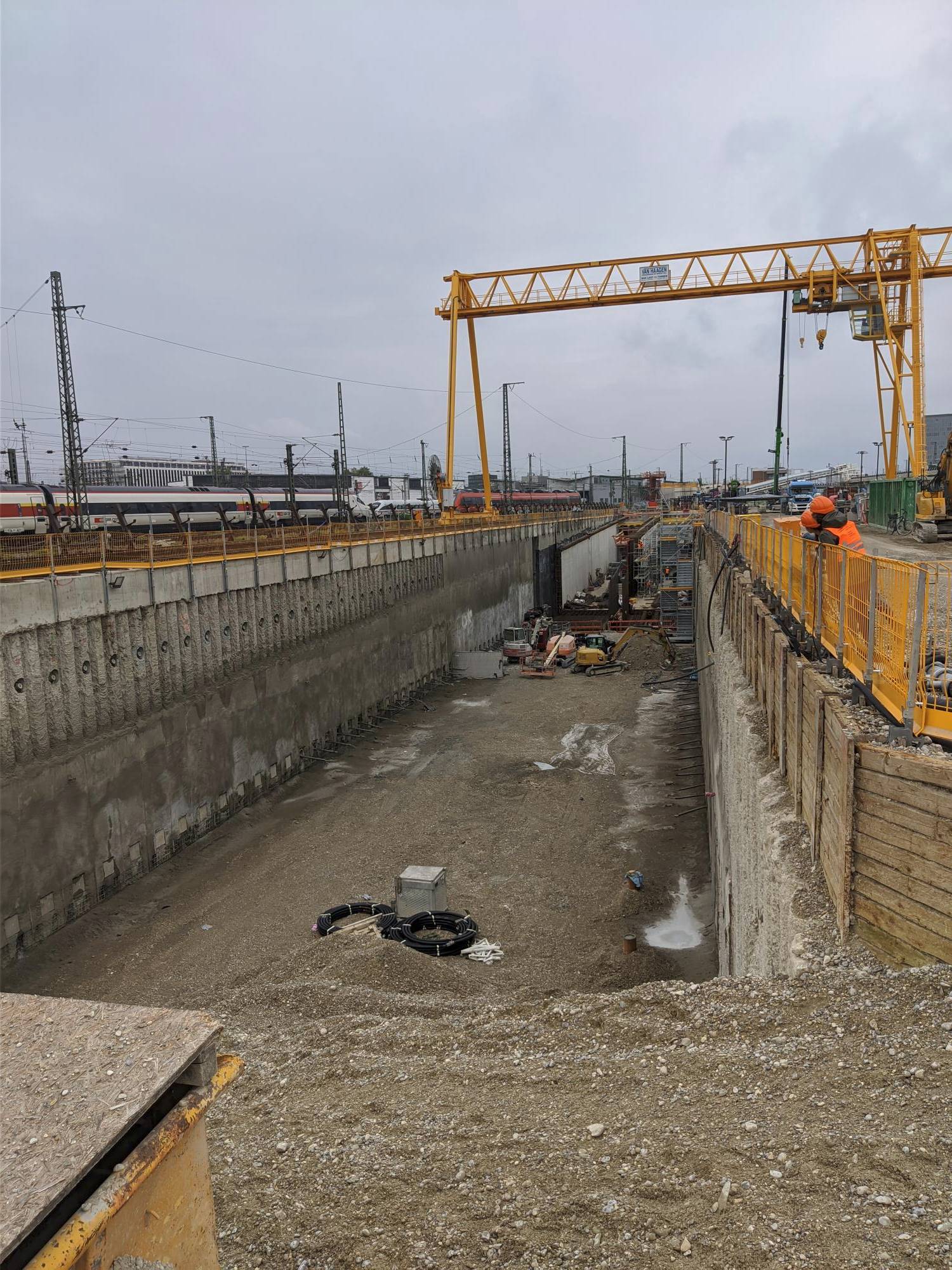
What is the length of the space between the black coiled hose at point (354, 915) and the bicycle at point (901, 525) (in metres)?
21.3

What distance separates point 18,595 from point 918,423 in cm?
3211

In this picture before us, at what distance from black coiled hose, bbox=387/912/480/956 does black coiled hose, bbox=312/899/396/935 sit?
0.77 ft

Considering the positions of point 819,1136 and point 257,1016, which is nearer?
point 819,1136

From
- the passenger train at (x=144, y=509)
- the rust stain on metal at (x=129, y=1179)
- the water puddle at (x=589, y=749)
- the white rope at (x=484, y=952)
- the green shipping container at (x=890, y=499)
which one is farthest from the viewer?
the green shipping container at (x=890, y=499)

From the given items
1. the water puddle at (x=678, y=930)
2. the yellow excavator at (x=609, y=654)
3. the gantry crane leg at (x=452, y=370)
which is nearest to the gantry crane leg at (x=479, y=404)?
the gantry crane leg at (x=452, y=370)

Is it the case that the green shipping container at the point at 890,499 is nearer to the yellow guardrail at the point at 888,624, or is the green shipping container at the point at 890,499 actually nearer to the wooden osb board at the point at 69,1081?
the yellow guardrail at the point at 888,624

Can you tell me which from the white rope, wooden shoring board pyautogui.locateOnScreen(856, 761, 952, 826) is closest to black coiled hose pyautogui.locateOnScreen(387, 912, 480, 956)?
the white rope

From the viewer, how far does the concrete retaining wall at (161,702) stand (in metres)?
13.3

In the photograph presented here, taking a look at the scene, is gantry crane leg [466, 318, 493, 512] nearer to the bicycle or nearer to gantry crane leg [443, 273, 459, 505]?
gantry crane leg [443, 273, 459, 505]

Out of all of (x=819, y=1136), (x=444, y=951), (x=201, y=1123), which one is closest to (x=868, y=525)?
(x=444, y=951)

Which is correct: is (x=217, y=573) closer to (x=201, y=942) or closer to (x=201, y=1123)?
(x=201, y=942)

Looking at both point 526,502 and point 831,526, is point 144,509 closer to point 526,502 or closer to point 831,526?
point 831,526

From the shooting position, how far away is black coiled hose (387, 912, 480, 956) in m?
11.5

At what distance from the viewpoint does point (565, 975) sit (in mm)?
11203
